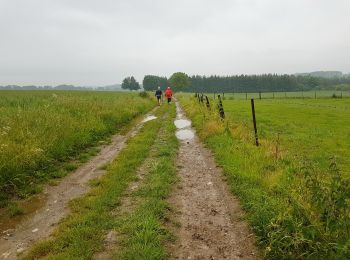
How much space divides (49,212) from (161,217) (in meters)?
2.40

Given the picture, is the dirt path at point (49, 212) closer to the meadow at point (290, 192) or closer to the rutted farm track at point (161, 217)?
the rutted farm track at point (161, 217)

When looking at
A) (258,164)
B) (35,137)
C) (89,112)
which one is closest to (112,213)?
(258,164)

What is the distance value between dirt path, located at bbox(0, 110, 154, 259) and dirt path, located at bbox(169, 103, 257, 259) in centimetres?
239

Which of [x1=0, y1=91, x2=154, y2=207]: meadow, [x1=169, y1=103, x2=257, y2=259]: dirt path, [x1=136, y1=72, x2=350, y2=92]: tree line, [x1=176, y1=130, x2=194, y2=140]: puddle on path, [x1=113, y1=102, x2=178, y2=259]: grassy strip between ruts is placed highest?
[x1=136, y1=72, x2=350, y2=92]: tree line

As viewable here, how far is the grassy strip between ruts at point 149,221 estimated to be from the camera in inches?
209

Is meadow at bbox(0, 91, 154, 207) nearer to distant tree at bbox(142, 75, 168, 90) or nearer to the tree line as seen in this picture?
the tree line

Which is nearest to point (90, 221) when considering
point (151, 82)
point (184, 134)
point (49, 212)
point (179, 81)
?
point (49, 212)

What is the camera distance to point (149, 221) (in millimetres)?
6258

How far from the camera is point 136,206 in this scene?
726cm

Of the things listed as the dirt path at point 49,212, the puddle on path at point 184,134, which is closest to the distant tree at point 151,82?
the puddle on path at point 184,134

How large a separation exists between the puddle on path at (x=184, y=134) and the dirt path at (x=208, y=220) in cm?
555

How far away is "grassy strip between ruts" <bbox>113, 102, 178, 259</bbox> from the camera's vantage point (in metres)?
5.32

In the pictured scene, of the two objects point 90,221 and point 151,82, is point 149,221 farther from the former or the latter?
point 151,82

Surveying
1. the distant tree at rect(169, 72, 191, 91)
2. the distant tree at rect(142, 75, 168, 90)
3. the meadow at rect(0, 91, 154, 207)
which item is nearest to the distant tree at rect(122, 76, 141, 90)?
the distant tree at rect(142, 75, 168, 90)
